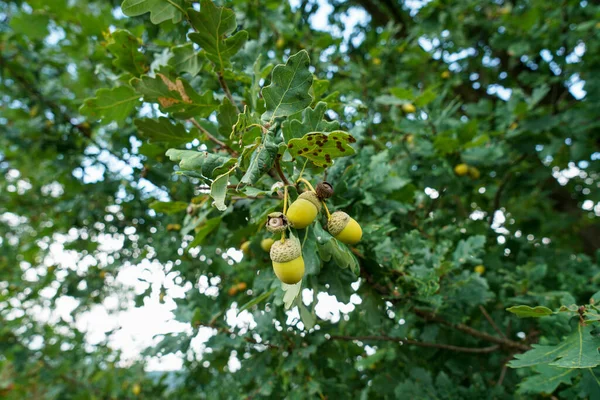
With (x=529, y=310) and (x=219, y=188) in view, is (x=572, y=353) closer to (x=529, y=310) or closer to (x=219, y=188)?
(x=529, y=310)

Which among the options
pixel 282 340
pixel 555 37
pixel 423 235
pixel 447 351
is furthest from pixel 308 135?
pixel 555 37

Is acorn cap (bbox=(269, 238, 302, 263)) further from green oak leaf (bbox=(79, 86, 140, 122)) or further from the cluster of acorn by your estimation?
green oak leaf (bbox=(79, 86, 140, 122))

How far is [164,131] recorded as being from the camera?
1.42 m

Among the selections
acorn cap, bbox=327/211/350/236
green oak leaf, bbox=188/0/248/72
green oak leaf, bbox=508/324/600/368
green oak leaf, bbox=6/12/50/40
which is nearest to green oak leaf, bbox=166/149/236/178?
acorn cap, bbox=327/211/350/236

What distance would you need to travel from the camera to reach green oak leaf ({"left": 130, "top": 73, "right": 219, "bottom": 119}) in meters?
1.30

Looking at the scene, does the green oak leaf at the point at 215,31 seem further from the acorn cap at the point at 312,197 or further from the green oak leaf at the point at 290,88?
the acorn cap at the point at 312,197

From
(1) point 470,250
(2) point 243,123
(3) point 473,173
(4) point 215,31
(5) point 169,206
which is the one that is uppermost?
(4) point 215,31

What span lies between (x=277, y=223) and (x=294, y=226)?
0.06m

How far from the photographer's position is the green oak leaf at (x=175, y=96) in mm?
1304

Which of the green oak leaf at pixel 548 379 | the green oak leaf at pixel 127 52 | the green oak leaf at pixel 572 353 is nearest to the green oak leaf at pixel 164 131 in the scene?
the green oak leaf at pixel 127 52

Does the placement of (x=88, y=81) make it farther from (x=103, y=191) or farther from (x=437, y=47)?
→ (x=437, y=47)

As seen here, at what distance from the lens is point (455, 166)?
8.29 ft

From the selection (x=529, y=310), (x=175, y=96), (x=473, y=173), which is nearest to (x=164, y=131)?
(x=175, y=96)

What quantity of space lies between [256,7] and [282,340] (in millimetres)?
2021
